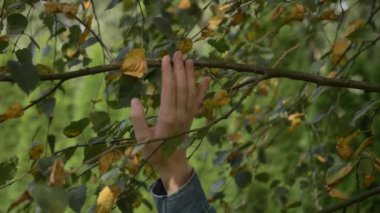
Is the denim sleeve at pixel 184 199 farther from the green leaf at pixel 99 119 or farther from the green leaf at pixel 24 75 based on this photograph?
the green leaf at pixel 24 75

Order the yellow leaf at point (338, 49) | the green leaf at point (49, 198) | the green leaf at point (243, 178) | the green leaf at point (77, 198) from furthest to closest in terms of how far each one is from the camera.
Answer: the green leaf at point (243, 178), the yellow leaf at point (338, 49), the green leaf at point (77, 198), the green leaf at point (49, 198)

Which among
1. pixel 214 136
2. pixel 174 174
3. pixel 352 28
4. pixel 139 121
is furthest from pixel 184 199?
pixel 214 136

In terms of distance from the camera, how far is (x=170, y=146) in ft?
3.23

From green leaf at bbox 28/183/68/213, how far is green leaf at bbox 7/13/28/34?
1.45 ft

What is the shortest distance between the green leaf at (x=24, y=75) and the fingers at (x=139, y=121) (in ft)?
0.55

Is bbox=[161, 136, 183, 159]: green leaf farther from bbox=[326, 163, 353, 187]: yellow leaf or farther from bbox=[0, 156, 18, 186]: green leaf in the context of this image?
bbox=[326, 163, 353, 187]: yellow leaf

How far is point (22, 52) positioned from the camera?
0.94 metres

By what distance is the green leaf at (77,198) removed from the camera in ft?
3.29

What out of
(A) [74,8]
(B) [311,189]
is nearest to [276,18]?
(B) [311,189]

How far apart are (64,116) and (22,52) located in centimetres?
428

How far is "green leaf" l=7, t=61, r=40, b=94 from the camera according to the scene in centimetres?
90

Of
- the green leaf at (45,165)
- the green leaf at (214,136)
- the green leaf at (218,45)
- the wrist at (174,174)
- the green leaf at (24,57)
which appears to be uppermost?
the green leaf at (24,57)

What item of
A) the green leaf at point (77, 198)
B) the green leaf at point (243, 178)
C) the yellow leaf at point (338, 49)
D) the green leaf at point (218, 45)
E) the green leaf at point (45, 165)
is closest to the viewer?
the green leaf at point (45, 165)

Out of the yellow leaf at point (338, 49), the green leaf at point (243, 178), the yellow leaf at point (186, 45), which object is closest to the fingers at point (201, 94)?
the yellow leaf at point (186, 45)
